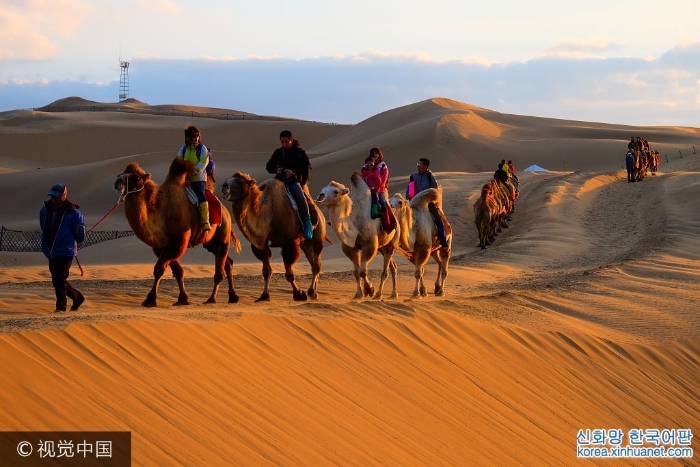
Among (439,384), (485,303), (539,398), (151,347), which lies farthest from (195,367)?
(485,303)

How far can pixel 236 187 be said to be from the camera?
13656 millimetres

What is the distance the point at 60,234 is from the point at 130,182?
984 mm

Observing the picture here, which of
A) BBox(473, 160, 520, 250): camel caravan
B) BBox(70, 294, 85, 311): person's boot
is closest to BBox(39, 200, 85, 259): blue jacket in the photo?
BBox(70, 294, 85, 311): person's boot

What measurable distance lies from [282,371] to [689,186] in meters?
30.5

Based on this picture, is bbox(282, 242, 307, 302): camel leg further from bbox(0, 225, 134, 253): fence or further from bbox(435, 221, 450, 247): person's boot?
bbox(0, 225, 134, 253): fence

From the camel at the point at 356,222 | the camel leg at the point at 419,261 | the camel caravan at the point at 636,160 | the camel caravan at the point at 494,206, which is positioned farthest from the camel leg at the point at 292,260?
the camel caravan at the point at 636,160

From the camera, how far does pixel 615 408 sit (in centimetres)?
1147

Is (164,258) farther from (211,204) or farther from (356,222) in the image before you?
(356,222)

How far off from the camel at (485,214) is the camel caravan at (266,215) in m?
12.3

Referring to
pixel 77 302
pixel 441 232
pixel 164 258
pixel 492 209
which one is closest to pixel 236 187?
pixel 164 258

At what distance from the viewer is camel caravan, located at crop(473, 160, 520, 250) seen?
2811cm

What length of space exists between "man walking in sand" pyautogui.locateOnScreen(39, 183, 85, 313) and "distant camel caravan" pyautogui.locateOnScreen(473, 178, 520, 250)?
16.7 meters

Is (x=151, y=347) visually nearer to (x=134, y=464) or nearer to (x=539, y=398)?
(x=134, y=464)

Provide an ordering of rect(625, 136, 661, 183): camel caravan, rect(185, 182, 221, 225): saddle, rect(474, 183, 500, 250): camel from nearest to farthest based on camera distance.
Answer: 1. rect(185, 182, 221, 225): saddle
2. rect(474, 183, 500, 250): camel
3. rect(625, 136, 661, 183): camel caravan
